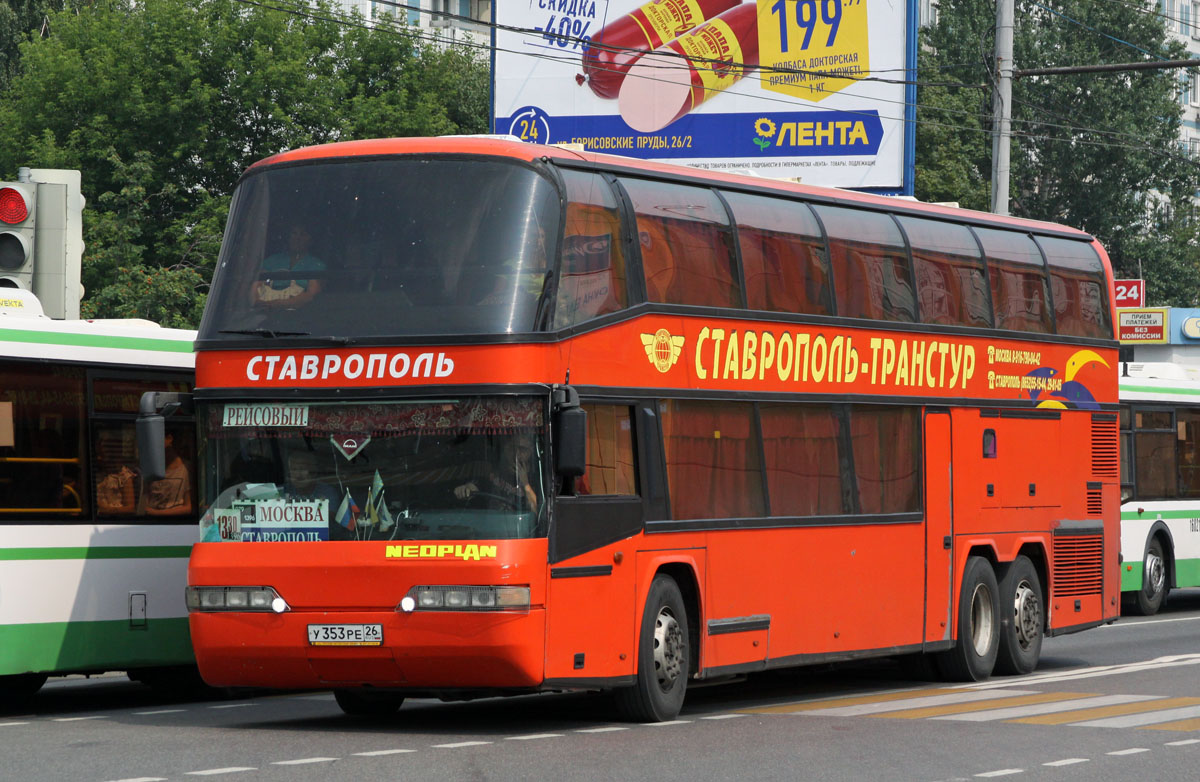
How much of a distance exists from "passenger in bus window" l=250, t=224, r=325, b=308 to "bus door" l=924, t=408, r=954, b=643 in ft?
20.0

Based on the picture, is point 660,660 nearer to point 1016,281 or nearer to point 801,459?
point 801,459

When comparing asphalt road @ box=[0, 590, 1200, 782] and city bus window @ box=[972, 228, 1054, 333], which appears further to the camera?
city bus window @ box=[972, 228, 1054, 333]

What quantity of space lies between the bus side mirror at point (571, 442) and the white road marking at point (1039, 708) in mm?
3371

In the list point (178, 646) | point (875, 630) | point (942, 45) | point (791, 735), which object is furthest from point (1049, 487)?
point (942, 45)

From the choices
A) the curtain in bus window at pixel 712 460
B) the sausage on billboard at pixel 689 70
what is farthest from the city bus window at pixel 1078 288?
the sausage on billboard at pixel 689 70

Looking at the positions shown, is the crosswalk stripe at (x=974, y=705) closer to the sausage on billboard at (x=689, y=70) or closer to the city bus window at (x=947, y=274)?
the city bus window at (x=947, y=274)

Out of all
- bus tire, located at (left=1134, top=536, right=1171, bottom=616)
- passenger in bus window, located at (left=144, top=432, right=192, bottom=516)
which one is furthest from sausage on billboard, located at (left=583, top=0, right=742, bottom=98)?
passenger in bus window, located at (left=144, top=432, right=192, bottom=516)

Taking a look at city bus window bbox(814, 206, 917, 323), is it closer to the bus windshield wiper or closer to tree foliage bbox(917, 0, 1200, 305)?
the bus windshield wiper

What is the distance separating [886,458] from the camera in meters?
16.3

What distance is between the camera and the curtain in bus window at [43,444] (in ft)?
46.8

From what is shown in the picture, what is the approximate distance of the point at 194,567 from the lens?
1297 cm

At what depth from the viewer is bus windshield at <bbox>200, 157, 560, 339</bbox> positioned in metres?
12.6

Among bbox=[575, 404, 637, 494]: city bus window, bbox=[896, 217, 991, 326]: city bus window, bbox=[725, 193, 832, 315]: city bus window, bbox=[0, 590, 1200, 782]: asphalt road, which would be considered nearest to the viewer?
bbox=[0, 590, 1200, 782]: asphalt road

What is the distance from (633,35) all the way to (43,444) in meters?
18.8
